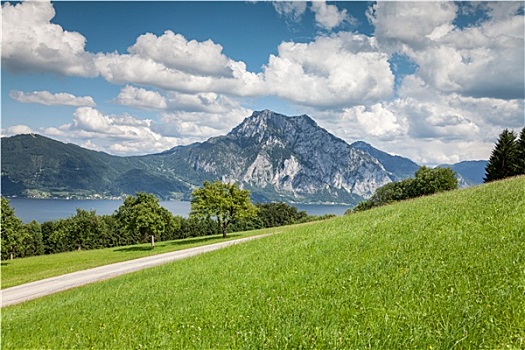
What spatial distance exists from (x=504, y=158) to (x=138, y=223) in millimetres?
69864

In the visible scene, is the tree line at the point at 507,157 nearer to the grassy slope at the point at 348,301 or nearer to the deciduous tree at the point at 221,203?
the deciduous tree at the point at 221,203

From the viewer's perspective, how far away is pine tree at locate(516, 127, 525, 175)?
6612 centimetres

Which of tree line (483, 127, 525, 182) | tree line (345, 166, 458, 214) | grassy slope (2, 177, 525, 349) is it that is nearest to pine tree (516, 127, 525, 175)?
tree line (483, 127, 525, 182)

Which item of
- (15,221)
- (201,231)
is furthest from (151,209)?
(201,231)

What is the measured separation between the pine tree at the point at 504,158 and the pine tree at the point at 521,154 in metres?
0.39

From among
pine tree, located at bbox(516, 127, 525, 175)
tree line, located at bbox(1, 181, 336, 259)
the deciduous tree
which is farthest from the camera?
pine tree, located at bbox(516, 127, 525, 175)

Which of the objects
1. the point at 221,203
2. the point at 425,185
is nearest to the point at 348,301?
the point at 221,203

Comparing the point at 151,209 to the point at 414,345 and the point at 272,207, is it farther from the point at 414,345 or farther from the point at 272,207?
the point at 272,207

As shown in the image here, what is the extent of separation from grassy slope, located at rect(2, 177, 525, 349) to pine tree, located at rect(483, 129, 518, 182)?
66.3m

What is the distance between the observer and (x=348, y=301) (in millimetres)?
7777

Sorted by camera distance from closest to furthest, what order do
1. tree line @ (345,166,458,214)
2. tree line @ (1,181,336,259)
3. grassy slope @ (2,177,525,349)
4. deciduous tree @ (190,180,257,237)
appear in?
grassy slope @ (2,177,525,349)
tree line @ (1,181,336,259)
deciduous tree @ (190,180,257,237)
tree line @ (345,166,458,214)

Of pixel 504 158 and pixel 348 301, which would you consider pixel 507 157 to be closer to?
pixel 504 158

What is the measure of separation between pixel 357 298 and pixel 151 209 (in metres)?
53.1

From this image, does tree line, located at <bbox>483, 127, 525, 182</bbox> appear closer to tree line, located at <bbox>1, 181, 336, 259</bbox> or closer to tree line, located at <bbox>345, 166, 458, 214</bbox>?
tree line, located at <bbox>345, 166, 458, 214</bbox>
